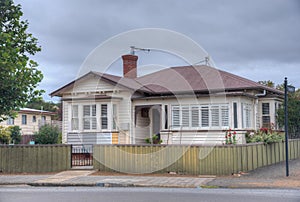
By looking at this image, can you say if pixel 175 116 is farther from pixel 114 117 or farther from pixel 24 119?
pixel 24 119

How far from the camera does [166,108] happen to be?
24203 millimetres

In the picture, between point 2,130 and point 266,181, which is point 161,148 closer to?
point 266,181

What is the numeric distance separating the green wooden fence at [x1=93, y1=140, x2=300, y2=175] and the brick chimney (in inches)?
440

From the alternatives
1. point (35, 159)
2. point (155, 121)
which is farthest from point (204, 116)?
point (35, 159)

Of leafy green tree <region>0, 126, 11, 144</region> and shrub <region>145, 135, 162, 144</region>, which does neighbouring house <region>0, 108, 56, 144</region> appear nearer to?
leafy green tree <region>0, 126, 11, 144</region>

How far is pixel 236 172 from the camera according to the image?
16.6m

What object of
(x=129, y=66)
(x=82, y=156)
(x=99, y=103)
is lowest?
(x=82, y=156)

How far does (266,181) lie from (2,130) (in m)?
26.0

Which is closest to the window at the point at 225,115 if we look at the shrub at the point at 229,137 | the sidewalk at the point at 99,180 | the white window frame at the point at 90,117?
the shrub at the point at 229,137

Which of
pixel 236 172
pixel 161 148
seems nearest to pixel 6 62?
pixel 161 148

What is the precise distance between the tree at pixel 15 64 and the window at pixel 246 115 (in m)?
11.2

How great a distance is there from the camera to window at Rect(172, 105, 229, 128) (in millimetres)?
22609

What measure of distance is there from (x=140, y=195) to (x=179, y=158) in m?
5.68

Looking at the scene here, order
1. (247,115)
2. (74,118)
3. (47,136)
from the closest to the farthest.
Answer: (247,115)
(74,118)
(47,136)
